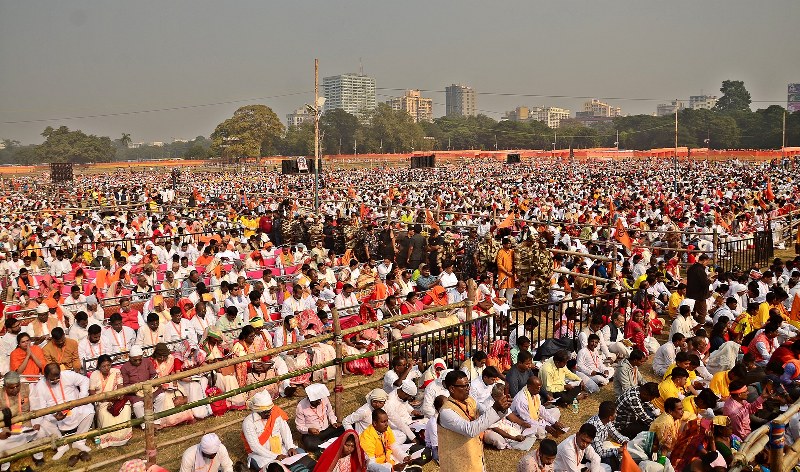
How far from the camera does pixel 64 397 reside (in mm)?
7262

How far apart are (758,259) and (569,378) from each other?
30.4 feet

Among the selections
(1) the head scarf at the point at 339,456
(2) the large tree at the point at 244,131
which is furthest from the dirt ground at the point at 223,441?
(2) the large tree at the point at 244,131

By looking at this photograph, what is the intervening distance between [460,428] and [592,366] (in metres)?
4.35

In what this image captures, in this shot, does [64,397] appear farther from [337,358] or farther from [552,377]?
[552,377]

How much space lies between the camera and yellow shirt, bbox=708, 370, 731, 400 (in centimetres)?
709

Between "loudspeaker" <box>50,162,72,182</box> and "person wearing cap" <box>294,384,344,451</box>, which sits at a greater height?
"loudspeaker" <box>50,162,72,182</box>

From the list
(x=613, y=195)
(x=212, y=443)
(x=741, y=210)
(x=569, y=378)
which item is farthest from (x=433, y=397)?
(x=613, y=195)

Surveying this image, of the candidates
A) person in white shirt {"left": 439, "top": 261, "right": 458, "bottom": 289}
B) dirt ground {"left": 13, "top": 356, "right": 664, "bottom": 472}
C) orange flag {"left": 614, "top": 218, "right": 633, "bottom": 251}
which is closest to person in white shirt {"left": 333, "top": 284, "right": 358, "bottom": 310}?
person in white shirt {"left": 439, "top": 261, "right": 458, "bottom": 289}

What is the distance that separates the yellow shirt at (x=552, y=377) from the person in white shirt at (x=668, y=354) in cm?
158

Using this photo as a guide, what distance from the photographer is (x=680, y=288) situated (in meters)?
11.2

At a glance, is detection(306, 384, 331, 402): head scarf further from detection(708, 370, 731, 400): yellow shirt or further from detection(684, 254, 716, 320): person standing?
detection(684, 254, 716, 320): person standing

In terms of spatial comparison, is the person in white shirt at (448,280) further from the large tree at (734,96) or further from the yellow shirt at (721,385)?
the large tree at (734,96)

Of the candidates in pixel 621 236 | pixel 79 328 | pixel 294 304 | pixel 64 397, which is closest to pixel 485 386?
pixel 294 304

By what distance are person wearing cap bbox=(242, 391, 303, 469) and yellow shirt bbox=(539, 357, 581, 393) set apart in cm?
307
